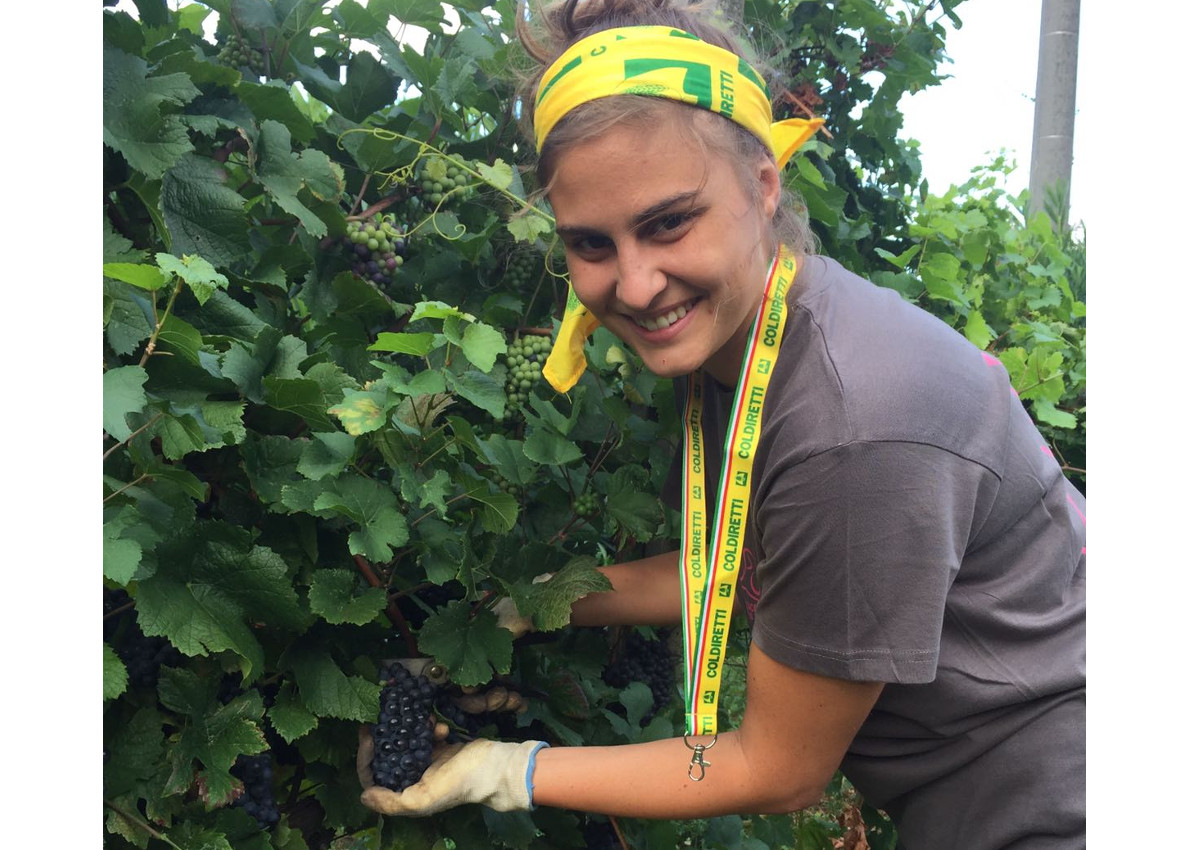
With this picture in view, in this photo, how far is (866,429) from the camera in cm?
138

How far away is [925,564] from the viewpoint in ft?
4.60

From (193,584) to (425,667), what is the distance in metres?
0.43

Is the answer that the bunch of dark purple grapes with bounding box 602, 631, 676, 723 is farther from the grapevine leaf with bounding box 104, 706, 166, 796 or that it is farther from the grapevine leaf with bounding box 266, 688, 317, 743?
the grapevine leaf with bounding box 104, 706, 166, 796

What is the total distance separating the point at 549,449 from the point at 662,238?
442 millimetres

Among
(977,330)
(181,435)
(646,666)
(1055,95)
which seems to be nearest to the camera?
(181,435)

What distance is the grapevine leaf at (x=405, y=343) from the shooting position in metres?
1.40

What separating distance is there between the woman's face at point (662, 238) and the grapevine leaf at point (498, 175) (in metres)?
0.24

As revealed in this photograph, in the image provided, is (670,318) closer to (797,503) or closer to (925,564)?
(797,503)

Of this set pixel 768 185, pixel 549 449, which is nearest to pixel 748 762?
pixel 549 449

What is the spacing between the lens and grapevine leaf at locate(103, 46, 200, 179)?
1.43 metres

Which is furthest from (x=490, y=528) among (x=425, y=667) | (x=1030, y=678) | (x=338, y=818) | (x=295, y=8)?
(x=295, y=8)

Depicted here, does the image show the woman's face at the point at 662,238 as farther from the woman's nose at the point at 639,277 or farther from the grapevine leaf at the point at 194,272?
the grapevine leaf at the point at 194,272

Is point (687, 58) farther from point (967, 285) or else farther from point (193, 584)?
point (967, 285)

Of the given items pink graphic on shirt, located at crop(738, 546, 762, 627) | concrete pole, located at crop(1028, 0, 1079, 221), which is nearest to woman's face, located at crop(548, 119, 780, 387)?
pink graphic on shirt, located at crop(738, 546, 762, 627)
